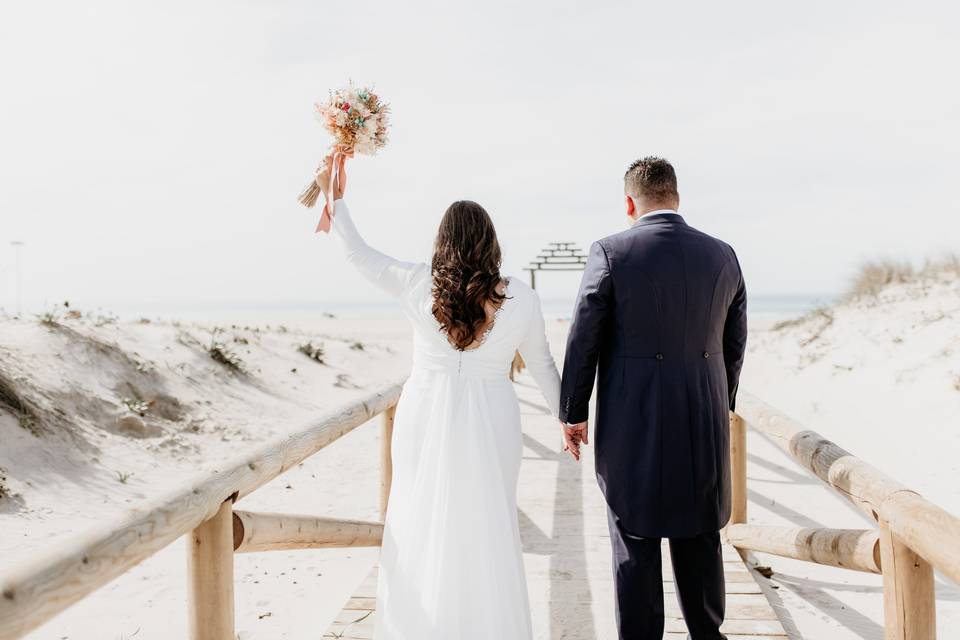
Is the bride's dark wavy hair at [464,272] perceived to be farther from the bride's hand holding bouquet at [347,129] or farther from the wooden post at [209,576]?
the wooden post at [209,576]

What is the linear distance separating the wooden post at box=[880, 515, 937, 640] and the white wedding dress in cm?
134

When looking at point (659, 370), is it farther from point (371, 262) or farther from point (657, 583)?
point (371, 262)

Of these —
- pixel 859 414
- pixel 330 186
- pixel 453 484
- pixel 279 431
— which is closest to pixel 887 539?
pixel 453 484

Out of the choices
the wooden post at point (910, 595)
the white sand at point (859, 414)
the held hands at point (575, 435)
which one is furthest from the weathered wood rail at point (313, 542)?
the held hands at point (575, 435)

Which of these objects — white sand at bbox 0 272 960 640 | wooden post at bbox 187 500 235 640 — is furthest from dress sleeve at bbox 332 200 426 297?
white sand at bbox 0 272 960 640

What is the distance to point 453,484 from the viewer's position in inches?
110

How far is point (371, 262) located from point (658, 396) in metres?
1.32

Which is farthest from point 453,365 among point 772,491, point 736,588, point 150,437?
point 150,437

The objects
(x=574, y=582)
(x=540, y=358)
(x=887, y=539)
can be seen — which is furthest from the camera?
(x=574, y=582)

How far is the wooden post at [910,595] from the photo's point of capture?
7.30ft

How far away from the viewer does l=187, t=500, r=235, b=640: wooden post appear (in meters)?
2.32

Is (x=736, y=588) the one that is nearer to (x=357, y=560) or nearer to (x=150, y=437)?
(x=357, y=560)

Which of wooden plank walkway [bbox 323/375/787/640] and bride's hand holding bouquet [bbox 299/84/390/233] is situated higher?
bride's hand holding bouquet [bbox 299/84/390/233]

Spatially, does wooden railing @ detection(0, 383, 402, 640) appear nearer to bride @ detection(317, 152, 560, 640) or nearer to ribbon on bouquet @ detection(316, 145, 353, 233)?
bride @ detection(317, 152, 560, 640)
